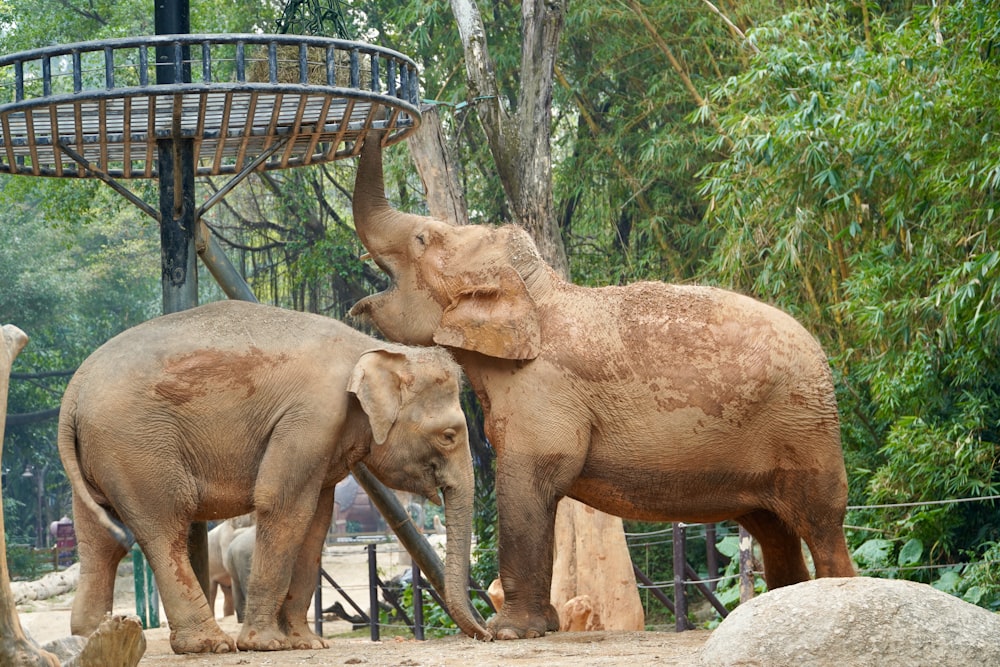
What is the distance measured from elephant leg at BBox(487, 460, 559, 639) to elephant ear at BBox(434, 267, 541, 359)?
20.2 inches

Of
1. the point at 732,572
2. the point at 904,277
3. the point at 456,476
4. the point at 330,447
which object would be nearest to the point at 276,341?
the point at 330,447

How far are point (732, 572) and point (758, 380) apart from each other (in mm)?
5645

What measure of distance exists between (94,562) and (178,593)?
463mm

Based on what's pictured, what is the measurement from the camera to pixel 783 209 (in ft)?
32.9

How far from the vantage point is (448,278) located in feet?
19.5

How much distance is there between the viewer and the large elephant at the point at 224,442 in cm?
558

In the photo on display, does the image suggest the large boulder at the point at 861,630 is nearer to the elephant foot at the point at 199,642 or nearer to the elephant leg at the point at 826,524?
the elephant leg at the point at 826,524

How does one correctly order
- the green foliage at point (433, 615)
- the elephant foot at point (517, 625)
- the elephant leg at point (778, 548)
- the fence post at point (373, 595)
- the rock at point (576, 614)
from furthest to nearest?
the green foliage at point (433, 615) → the fence post at point (373, 595) → the rock at point (576, 614) → the elephant leg at point (778, 548) → the elephant foot at point (517, 625)

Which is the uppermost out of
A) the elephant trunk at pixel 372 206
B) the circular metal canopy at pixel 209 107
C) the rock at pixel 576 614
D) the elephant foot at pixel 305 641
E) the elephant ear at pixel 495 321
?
the circular metal canopy at pixel 209 107

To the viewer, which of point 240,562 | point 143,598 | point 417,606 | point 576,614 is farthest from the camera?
point 143,598

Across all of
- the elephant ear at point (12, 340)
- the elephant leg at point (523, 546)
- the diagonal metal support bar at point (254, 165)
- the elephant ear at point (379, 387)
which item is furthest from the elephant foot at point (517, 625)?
the elephant ear at point (12, 340)

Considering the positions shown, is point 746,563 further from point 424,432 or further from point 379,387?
point 379,387

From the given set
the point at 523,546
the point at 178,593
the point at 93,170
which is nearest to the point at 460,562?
the point at 523,546

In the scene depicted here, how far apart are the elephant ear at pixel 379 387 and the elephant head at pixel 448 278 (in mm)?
237
